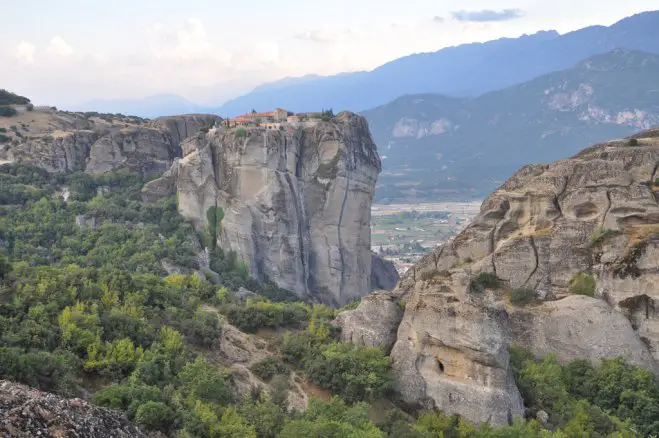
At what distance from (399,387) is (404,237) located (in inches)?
4074

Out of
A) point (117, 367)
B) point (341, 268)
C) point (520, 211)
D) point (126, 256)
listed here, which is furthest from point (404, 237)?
point (117, 367)

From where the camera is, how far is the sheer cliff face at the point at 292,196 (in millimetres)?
51719

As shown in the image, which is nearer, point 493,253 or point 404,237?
point 493,253

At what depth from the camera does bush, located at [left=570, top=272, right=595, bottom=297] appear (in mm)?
23828

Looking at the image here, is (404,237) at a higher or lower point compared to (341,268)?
lower

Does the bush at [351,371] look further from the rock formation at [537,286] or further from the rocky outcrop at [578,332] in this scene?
the rocky outcrop at [578,332]

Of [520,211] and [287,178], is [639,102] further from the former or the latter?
[520,211]

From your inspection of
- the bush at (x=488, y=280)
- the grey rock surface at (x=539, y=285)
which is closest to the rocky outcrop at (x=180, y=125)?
the grey rock surface at (x=539, y=285)

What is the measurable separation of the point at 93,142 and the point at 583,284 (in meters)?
48.6

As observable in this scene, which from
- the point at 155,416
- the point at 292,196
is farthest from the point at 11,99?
the point at 155,416

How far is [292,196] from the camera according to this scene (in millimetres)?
52688

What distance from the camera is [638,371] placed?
2134 centimetres

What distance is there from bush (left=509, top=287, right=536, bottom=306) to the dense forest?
2.16m

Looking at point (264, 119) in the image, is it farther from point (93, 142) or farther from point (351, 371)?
point (351, 371)
